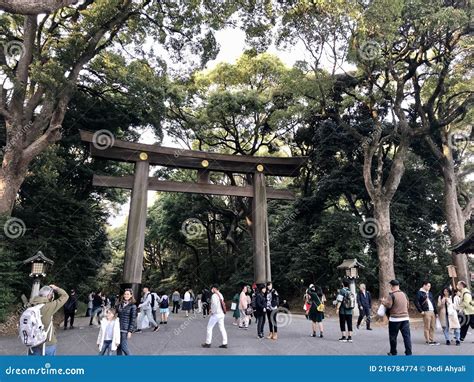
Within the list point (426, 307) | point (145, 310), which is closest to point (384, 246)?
point (426, 307)

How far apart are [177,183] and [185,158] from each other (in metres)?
1.16

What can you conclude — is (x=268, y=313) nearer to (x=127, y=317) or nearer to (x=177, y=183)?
(x=127, y=317)

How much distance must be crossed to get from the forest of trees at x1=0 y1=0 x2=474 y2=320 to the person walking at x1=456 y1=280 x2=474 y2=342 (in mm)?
6144

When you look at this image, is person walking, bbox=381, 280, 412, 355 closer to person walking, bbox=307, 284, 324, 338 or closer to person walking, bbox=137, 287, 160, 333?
person walking, bbox=307, 284, 324, 338

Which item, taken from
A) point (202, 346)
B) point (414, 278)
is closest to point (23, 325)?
point (202, 346)

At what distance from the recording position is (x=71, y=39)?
500 inches

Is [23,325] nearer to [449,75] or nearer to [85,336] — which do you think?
[85,336]

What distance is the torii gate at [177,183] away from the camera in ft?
46.2

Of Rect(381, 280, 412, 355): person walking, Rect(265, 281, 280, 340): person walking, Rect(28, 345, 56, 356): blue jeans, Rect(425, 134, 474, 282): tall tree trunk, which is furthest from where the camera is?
Rect(425, 134, 474, 282): tall tree trunk

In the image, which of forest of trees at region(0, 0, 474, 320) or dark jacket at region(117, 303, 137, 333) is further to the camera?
forest of trees at region(0, 0, 474, 320)

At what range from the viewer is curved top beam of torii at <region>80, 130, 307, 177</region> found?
48.2 feet

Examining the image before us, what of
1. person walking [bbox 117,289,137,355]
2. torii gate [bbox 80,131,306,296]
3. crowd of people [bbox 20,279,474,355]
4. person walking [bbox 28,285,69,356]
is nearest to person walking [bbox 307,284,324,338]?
crowd of people [bbox 20,279,474,355]

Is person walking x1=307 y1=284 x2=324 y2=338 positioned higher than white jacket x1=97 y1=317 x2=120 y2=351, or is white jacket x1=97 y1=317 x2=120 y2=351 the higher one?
person walking x1=307 y1=284 x2=324 y2=338

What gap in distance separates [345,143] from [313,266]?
7.16 m
